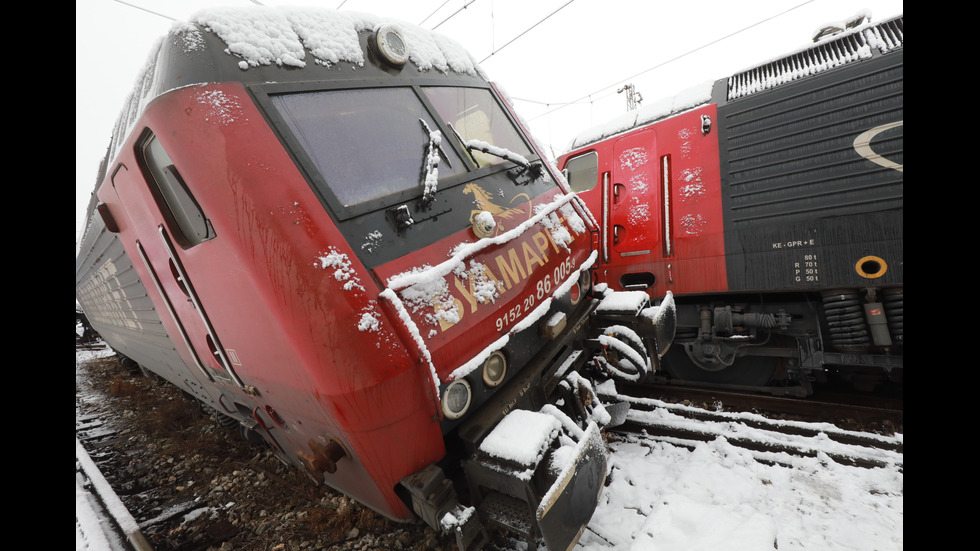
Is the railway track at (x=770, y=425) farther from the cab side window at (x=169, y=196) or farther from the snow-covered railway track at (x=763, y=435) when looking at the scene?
the cab side window at (x=169, y=196)

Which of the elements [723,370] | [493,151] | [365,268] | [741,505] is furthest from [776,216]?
[365,268]

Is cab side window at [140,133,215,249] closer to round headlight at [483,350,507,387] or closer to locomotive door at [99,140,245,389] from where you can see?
locomotive door at [99,140,245,389]

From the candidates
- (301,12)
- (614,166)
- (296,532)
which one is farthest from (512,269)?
(614,166)

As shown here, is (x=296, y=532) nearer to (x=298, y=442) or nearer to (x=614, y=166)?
(x=298, y=442)

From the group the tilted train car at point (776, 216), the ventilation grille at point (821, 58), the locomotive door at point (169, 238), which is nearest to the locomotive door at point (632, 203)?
the tilted train car at point (776, 216)

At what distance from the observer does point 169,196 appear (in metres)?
2.20

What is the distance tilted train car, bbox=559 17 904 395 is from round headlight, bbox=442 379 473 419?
293cm

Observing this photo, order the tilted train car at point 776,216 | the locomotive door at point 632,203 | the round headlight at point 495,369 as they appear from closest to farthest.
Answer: the round headlight at point 495,369 → the tilted train car at point 776,216 → the locomotive door at point 632,203

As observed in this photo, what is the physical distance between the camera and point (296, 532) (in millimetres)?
2643

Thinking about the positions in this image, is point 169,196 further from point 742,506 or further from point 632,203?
point 632,203

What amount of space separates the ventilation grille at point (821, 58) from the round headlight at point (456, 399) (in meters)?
4.03

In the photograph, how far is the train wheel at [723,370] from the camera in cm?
404

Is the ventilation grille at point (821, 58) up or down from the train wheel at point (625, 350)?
up
